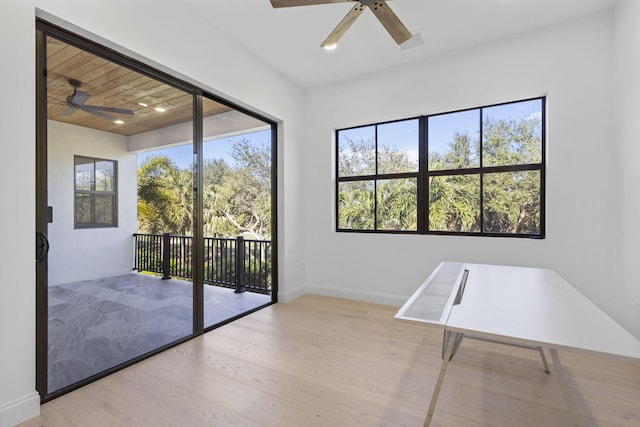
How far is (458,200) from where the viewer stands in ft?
11.0

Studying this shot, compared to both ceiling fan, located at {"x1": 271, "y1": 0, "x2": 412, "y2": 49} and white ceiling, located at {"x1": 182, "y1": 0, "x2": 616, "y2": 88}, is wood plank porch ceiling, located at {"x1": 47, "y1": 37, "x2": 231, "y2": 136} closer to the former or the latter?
white ceiling, located at {"x1": 182, "y1": 0, "x2": 616, "y2": 88}

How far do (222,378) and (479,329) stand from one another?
69.2 inches

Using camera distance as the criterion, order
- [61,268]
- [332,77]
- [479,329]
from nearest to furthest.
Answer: [479,329]
[61,268]
[332,77]

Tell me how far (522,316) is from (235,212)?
2.88 metres

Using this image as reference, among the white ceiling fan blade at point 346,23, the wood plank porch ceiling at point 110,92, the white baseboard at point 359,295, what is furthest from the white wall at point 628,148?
the wood plank porch ceiling at point 110,92

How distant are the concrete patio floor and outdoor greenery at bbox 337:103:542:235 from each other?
2339mm

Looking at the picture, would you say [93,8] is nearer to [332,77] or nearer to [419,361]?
[332,77]

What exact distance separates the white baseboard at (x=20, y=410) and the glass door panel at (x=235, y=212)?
1.37m

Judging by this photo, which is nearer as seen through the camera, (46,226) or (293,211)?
(46,226)

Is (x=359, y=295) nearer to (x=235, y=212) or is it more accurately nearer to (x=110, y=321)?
(x=235, y=212)

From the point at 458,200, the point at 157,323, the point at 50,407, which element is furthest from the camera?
the point at 458,200

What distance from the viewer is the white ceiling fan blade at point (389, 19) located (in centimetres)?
206

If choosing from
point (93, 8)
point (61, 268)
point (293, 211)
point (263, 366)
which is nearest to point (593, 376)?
point (263, 366)

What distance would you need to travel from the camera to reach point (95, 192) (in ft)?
6.86
